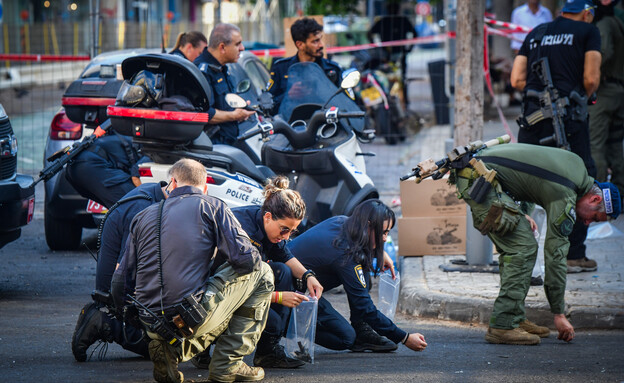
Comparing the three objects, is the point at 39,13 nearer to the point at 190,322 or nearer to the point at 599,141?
the point at 599,141

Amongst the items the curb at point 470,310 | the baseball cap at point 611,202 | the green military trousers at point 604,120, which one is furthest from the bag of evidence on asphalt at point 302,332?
the green military trousers at point 604,120

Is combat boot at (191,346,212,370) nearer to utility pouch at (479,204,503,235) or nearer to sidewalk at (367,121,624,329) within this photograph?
utility pouch at (479,204,503,235)

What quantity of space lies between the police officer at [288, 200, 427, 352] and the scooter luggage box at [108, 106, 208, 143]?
4.42 feet

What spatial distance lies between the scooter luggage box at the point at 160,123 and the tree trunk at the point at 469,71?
2.38 m

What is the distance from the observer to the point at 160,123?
6.63 meters

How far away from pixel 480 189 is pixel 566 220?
0.55m

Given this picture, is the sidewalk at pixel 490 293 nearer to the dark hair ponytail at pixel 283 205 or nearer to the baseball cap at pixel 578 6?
the dark hair ponytail at pixel 283 205

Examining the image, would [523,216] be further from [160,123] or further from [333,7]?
[333,7]

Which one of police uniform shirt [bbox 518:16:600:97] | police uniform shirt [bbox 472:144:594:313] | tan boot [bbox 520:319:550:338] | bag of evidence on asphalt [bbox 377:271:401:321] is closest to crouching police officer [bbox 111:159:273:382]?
bag of evidence on asphalt [bbox 377:271:401:321]

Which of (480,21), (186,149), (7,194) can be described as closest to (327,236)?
(186,149)

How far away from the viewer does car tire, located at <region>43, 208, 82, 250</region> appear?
28.3 ft

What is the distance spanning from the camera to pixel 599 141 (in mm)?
9234

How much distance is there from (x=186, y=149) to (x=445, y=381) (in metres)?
2.80

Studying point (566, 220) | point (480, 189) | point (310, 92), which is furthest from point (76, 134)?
point (566, 220)
